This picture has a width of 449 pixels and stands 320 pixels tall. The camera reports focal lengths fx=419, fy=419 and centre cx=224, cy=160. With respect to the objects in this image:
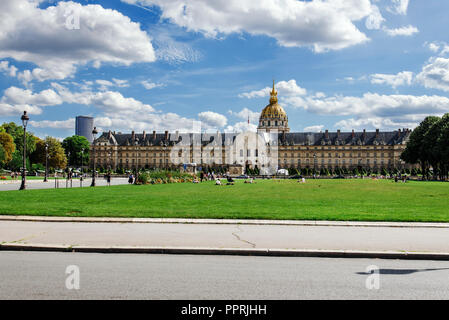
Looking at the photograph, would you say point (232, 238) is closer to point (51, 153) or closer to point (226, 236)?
point (226, 236)

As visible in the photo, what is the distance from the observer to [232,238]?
10430 mm

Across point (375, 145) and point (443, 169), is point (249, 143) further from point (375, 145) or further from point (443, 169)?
point (443, 169)

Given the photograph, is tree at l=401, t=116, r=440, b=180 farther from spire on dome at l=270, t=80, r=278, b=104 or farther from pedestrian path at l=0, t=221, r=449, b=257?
Result: spire on dome at l=270, t=80, r=278, b=104

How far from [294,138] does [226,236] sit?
15175 centimetres

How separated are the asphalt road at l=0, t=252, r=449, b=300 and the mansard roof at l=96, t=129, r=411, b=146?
14139cm

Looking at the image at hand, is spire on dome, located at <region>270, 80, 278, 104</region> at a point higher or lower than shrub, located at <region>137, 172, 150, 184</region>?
higher

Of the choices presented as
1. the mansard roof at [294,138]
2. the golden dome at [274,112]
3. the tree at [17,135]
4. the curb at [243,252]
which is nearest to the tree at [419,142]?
the curb at [243,252]

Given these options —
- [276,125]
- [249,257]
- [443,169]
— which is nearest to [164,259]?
[249,257]

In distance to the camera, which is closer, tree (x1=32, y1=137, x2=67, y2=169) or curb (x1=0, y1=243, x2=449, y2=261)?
curb (x1=0, y1=243, x2=449, y2=261)

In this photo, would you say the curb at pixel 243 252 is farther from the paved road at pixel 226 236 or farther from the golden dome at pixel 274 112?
the golden dome at pixel 274 112

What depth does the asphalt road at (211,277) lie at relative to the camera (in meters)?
6.11

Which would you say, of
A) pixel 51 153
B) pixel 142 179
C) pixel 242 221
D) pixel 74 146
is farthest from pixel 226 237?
pixel 74 146

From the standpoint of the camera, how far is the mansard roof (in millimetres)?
152250

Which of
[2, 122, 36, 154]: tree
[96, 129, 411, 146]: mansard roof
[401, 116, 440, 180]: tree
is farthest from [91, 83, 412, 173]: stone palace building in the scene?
[401, 116, 440, 180]: tree
